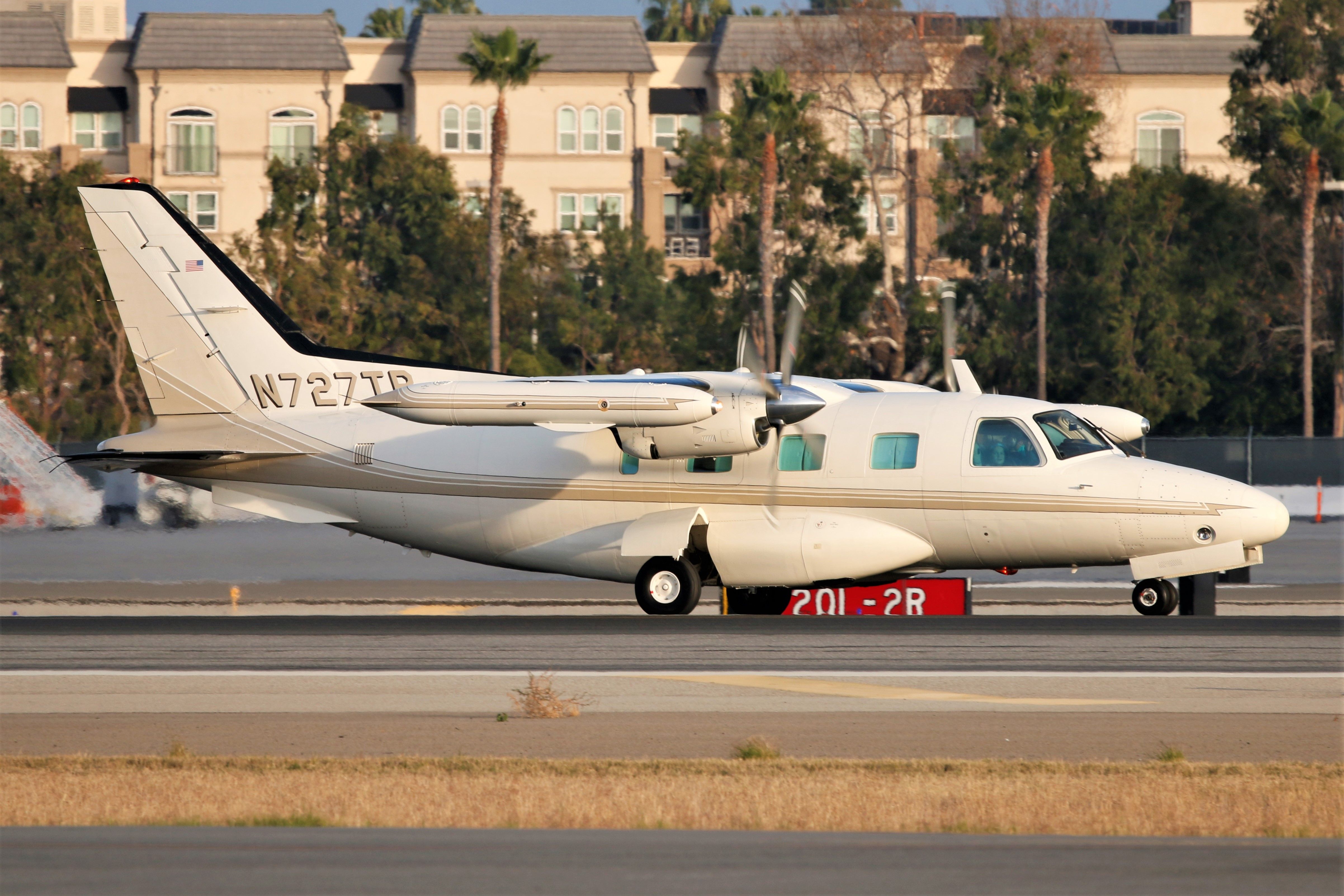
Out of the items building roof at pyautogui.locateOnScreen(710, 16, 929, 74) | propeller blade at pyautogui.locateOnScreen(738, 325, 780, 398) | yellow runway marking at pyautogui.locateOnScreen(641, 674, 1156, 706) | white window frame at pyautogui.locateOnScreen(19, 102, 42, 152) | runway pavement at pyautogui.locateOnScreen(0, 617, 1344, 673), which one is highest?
building roof at pyautogui.locateOnScreen(710, 16, 929, 74)

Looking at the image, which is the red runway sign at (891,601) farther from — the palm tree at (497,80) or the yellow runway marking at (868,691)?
the palm tree at (497,80)

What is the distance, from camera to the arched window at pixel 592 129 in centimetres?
7650

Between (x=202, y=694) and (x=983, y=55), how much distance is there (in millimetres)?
64010

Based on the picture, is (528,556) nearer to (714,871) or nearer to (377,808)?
(377,808)

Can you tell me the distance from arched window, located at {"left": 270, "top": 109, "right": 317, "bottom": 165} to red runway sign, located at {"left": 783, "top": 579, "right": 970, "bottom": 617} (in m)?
56.1

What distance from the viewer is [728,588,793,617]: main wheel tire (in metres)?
24.0

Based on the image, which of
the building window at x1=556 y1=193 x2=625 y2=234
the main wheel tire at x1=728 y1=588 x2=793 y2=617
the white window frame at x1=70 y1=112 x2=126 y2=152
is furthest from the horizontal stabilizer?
the white window frame at x1=70 y1=112 x2=126 y2=152

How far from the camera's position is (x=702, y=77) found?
78.3 metres

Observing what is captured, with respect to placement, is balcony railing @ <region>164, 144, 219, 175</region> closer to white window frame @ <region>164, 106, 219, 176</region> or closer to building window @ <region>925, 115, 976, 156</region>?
white window frame @ <region>164, 106, 219, 176</region>

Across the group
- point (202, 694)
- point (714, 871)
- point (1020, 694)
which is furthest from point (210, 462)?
point (714, 871)

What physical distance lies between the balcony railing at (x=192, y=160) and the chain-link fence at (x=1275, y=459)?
153 ft

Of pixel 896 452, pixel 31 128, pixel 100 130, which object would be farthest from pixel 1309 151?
pixel 31 128

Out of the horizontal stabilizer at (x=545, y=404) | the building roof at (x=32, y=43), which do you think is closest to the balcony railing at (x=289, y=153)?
the building roof at (x=32, y=43)

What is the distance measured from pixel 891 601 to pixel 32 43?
64.6 m
